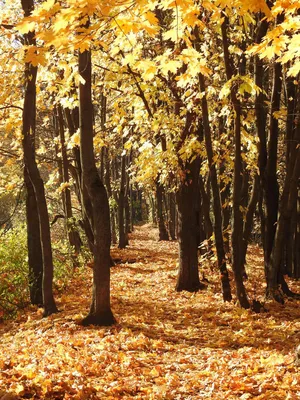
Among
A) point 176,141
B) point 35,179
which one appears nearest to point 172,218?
point 176,141

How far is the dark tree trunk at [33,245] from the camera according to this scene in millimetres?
10195

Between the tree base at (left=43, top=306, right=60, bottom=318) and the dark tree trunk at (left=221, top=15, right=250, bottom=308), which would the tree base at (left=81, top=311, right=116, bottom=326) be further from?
the dark tree trunk at (left=221, top=15, right=250, bottom=308)

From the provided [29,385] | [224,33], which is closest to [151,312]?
[29,385]

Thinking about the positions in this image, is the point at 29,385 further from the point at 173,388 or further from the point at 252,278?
the point at 252,278

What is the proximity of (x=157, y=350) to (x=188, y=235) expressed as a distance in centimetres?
476

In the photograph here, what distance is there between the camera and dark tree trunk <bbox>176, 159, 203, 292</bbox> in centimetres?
1109

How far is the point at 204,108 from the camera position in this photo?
29.2 feet

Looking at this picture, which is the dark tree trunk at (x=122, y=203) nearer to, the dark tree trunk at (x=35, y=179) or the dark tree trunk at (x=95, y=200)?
the dark tree trunk at (x=35, y=179)

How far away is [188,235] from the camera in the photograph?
37.0ft

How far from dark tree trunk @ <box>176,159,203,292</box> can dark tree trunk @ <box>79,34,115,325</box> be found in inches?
141

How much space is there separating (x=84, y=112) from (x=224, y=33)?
2.92 metres

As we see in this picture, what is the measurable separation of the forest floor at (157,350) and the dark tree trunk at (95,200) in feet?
1.59

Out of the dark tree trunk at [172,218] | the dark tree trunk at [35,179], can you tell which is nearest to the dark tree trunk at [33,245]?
the dark tree trunk at [35,179]

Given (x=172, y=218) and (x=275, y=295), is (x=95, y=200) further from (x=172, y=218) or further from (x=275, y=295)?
(x=172, y=218)
